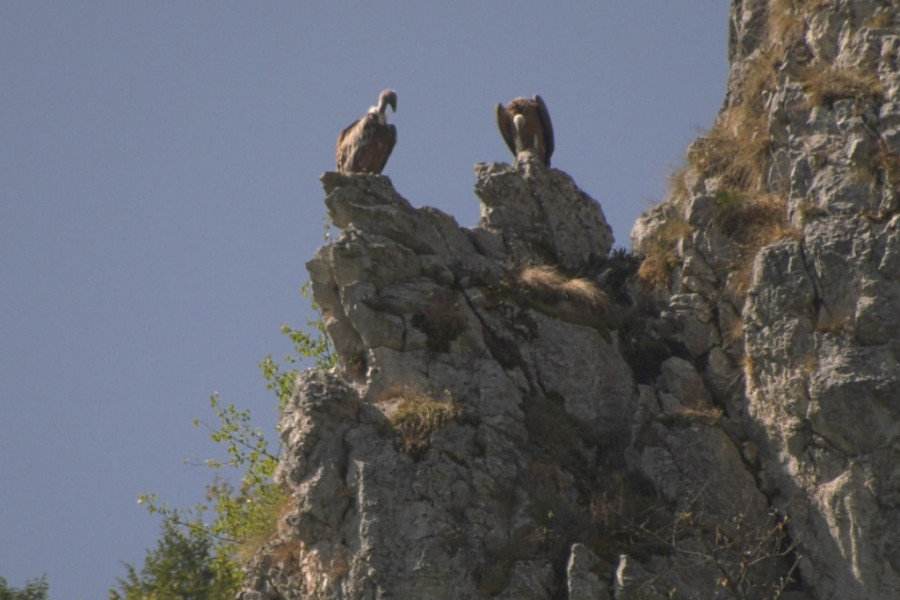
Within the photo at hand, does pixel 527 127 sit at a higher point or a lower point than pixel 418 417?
higher

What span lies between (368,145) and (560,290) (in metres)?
5.12

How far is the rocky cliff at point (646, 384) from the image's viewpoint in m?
18.5

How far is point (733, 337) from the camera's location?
819 inches

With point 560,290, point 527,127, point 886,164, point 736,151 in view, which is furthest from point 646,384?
point 527,127

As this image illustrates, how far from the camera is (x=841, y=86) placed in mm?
21906

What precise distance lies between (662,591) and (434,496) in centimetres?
310

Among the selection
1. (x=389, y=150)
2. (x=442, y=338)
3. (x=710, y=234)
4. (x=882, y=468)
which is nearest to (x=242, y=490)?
(x=389, y=150)

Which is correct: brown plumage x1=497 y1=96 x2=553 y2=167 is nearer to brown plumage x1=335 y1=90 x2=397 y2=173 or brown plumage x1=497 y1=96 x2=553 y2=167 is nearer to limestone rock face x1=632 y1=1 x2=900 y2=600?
brown plumage x1=335 y1=90 x2=397 y2=173

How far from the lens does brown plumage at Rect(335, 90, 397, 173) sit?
84.3ft

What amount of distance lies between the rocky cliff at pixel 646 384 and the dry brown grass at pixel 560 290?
0.17ft

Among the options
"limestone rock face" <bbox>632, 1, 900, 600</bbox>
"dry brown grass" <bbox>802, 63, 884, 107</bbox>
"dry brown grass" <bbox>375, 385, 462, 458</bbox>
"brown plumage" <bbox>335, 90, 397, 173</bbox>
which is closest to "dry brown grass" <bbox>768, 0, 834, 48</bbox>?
"limestone rock face" <bbox>632, 1, 900, 600</bbox>

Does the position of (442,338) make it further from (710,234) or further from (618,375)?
(710,234)

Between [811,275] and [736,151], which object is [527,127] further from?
[811,275]

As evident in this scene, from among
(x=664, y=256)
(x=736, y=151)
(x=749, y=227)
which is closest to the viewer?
(x=749, y=227)
